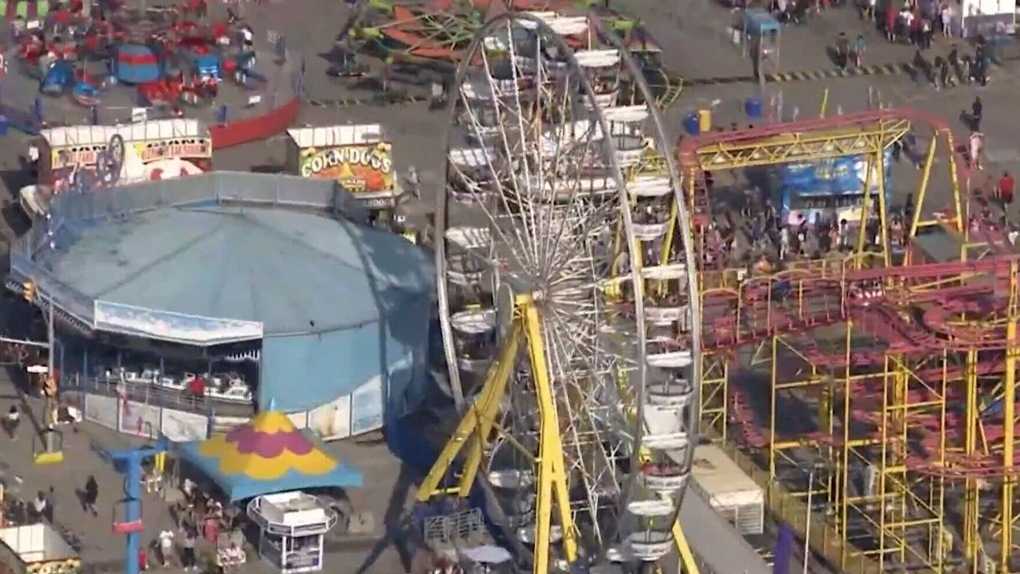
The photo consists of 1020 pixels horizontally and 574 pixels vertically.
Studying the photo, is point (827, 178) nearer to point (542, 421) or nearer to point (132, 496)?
point (542, 421)

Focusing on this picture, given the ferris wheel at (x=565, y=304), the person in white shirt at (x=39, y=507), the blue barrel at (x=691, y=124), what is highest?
the ferris wheel at (x=565, y=304)

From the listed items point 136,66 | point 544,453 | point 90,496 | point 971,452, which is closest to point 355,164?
point 136,66

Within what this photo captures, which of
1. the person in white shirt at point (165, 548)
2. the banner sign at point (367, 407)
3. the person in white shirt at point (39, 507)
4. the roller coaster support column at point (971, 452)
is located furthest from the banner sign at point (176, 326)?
the roller coaster support column at point (971, 452)

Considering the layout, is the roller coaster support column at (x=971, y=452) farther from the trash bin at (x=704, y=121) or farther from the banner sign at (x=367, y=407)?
the trash bin at (x=704, y=121)

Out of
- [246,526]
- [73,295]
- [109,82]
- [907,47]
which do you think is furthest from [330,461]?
[907,47]

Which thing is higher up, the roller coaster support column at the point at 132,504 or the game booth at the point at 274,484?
the roller coaster support column at the point at 132,504

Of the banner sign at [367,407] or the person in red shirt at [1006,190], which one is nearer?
the banner sign at [367,407]

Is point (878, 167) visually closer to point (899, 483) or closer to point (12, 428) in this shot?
point (899, 483)

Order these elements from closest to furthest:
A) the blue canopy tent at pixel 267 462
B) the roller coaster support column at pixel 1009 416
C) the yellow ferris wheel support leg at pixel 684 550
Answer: the yellow ferris wheel support leg at pixel 684 550, the roller coaster support column at pixel 1009 416, the blue canopy tent at pixel 267 462
